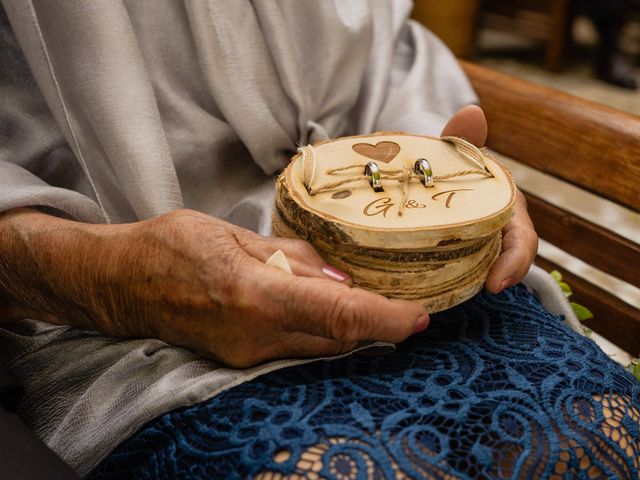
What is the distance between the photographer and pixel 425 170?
2.19ft

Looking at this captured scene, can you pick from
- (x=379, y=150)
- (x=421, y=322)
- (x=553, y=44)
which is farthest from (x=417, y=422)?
(x=553, y=44)

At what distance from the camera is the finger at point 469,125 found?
807 mm

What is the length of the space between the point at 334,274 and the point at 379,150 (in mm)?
189

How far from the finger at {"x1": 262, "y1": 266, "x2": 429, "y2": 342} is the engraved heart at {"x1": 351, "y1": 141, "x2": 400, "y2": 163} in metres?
0.19

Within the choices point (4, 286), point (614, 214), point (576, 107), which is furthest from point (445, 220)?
point (614, 214)

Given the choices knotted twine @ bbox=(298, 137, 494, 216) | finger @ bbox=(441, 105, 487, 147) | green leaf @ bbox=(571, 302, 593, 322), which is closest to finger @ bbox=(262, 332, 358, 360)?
knotted twine @ bbox=(298, 137, 494, 216)

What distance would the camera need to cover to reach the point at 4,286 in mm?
714

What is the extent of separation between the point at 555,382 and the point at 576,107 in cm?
57

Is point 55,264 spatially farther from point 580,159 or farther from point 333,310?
point 580,159

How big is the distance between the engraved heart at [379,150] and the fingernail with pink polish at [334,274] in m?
0.16

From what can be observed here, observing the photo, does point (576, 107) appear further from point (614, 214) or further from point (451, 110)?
point (614, 214)

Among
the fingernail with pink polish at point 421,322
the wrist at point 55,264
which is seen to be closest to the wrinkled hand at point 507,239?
the fingernail with pink polish at point 421,322

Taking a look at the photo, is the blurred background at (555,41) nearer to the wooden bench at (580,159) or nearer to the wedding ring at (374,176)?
the wooden bench at (580,159)

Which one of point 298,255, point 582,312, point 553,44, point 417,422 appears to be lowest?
point 553,44
